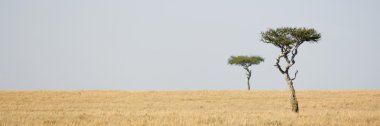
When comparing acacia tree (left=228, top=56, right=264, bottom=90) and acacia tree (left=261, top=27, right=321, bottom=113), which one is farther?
acacia tree (left=228, top=56, right=264, bottom=90)

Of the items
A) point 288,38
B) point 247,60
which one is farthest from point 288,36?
point 247,60

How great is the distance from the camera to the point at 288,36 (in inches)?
1537

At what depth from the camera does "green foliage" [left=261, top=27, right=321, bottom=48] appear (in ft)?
127

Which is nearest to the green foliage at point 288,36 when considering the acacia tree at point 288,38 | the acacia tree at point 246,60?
the acacia tree at point 288,38

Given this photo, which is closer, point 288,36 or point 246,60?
point 288,36

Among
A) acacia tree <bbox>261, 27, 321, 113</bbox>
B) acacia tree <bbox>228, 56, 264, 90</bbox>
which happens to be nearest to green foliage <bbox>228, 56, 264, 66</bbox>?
acacia tree <bbox>228, 56, 264, 90</bbox>

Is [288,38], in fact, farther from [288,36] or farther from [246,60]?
[246,60]

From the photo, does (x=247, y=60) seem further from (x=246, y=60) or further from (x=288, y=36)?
(x=288, y=36)

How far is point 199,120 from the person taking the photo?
22656 mm

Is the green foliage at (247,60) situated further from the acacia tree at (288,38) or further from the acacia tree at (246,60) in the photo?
the acacia tree at (288,38)

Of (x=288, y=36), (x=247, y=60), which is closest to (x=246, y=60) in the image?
(x=247, y=60)

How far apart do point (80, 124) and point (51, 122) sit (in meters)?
1.72

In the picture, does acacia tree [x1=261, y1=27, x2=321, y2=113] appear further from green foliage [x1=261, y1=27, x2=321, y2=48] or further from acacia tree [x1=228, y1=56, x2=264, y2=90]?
acacia tree [x1=228, y1=56, x2=264, y2=90]

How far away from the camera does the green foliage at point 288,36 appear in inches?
1522
